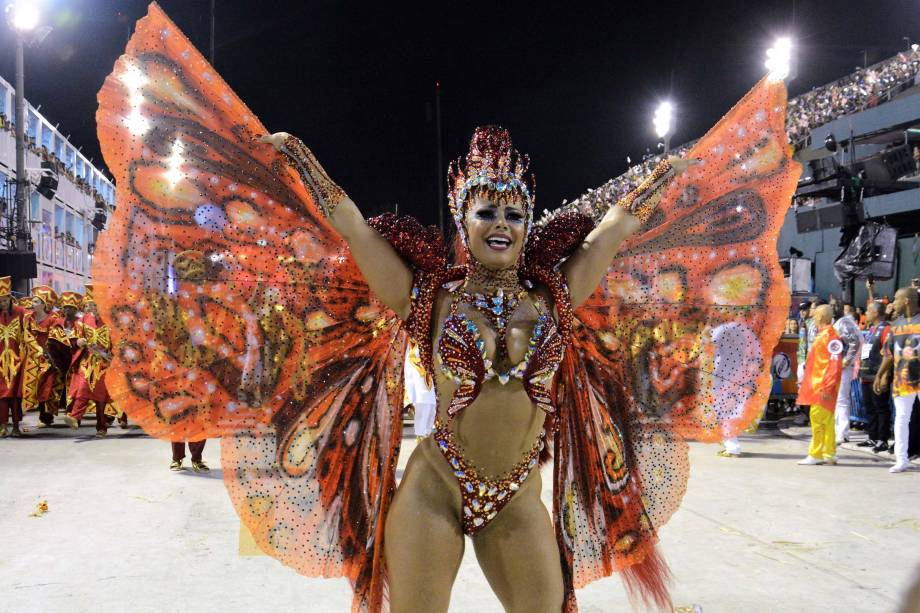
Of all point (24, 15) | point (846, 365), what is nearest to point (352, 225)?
point (846, 365)

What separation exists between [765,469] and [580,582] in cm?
585

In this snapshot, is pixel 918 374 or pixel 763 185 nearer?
pixel 763 185

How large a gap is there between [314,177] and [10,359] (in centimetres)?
977

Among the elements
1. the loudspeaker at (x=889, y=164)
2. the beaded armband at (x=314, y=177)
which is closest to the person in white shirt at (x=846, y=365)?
the beaded armband at (x=314, y=177)

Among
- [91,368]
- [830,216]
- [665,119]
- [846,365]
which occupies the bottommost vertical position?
[846,365]

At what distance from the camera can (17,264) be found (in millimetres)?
16219

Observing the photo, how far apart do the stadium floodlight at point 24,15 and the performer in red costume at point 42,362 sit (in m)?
6.39

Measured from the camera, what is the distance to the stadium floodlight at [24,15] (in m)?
14.5

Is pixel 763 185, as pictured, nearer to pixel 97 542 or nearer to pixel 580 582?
pixel 580 582

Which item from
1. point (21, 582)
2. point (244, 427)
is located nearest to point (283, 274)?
point (244, 427)

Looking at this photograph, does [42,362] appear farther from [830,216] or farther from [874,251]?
[830,216]

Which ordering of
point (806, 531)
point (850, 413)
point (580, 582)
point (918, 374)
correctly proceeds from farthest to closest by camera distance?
1. point (850, 413)
2. point (918, 374)
3. point (806, 531)
4. point (580, 582)

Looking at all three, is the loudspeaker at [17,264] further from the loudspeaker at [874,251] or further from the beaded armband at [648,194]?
the beaded armband at [648,194]

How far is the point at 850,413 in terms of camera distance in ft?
34.2
